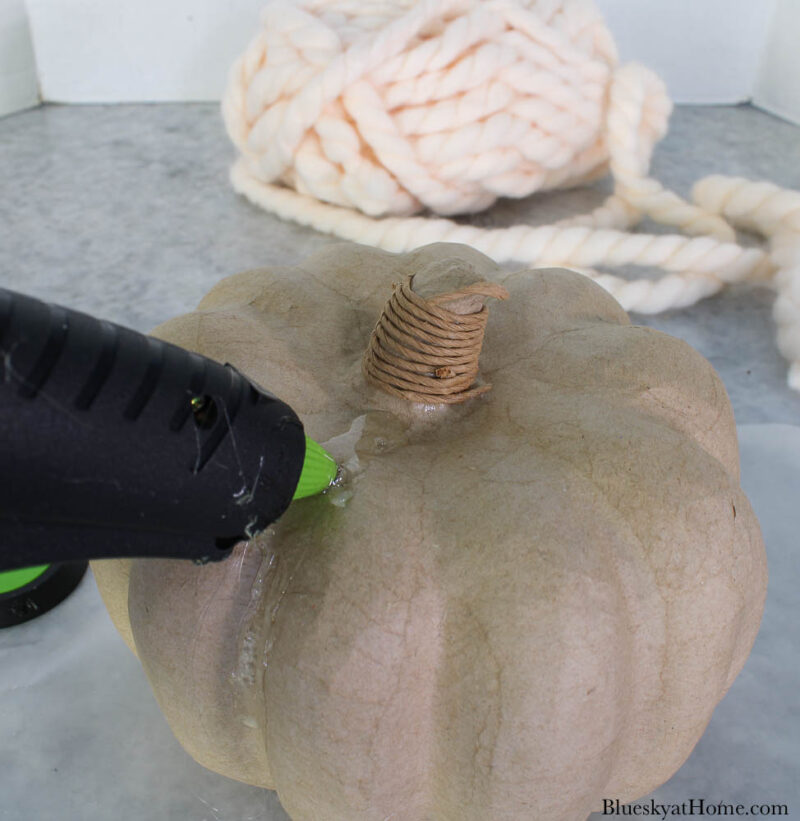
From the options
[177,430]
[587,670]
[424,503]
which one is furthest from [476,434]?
[177,430]

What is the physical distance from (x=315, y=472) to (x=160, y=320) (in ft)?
2.99

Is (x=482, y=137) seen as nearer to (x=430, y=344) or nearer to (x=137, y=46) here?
(x=430, y=344)

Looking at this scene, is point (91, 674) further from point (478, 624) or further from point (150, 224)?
point (150, 224)

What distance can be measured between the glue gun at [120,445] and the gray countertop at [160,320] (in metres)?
0.41

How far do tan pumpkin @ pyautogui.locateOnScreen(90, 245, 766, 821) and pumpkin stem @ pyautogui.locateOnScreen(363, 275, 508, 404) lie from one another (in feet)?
0.05

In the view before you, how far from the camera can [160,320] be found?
1457mm

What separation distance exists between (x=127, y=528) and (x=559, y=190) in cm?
152

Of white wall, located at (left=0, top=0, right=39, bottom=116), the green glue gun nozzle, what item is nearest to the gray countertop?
white wall, located at (left=0, top=0, right=39, bottom=116)

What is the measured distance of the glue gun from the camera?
430 mm

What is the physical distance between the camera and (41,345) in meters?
0.43

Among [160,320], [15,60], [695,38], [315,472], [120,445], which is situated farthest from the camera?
[695,38]

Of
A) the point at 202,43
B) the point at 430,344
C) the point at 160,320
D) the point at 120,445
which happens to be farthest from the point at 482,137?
the point at 120,445

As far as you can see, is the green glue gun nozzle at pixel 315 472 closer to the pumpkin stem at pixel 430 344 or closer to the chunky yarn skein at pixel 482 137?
the pumpkin stem at pixel 430 344

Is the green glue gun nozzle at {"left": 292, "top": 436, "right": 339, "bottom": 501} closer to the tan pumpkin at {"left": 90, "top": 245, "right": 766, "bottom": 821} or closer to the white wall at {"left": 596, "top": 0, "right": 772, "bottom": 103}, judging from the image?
the tan pumpkin at {"left": 90, "top": 245, "right": 766, "bottom": 821}
